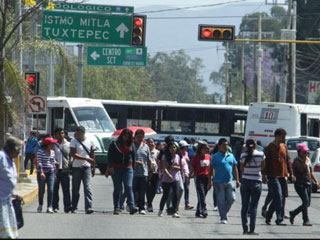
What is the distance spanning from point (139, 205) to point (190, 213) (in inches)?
68.4

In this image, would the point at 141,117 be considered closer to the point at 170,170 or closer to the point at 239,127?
the point at 239,127

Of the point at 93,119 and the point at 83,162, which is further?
the point at 93,119

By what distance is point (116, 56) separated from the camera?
4559 cm

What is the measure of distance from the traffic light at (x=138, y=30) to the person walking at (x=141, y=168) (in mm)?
10470

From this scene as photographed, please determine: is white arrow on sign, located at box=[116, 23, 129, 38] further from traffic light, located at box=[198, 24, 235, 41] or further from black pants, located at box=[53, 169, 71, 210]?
black pants, located at box=[53, 169, 71, 210]

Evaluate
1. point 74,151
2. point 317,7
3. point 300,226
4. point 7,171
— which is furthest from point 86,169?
point 317,7

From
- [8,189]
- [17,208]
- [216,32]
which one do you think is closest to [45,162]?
[17,208]

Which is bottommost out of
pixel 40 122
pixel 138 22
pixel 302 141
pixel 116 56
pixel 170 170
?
pixel 170 170

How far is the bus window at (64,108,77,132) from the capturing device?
4219 centimetres

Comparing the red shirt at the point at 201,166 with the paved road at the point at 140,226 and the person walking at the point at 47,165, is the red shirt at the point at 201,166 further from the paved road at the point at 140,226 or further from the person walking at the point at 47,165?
the person walking at the point at 47,165

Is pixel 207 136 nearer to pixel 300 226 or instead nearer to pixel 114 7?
pixel 114 7

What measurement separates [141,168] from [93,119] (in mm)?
21389

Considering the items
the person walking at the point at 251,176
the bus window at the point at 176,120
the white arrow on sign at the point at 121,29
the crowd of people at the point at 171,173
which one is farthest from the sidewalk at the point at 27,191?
the bus window at the point at 176,120

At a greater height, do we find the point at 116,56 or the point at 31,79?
the point at 116,56
